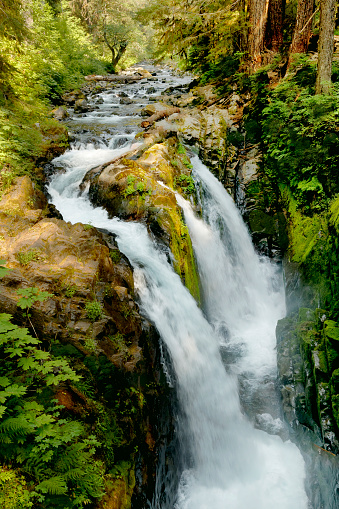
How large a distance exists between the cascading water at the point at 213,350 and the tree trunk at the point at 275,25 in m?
7.77

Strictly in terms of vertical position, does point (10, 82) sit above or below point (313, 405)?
above

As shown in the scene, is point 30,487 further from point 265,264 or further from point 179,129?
point 179,129

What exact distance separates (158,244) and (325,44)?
6.76 metres

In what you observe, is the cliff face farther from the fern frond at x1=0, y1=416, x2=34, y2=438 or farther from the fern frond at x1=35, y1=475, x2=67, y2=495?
the fern frond at x1=0, y1=416, x2=34, y2=438

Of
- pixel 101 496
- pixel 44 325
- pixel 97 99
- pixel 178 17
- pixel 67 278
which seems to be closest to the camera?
pixel 101 496

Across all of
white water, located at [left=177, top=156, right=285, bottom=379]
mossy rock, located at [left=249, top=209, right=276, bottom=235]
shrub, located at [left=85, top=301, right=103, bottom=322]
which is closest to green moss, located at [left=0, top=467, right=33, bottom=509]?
shrub, located at [left=85, top=301, right=103, bottom=322]

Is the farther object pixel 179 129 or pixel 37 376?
pixel 179 129

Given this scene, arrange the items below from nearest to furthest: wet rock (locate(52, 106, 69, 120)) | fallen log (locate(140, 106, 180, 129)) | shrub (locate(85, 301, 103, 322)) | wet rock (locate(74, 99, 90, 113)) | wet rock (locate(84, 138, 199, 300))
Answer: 1. shrub (locate(85, 301, 103, 322))
2. wet rock (locate(84, 138, 199, 300))
3. fallen log (locate(140, 106, 180, 129))
4. wet rock (locate(52, 106, 69, 120))
5. wet rock (locate(74, 99, 90, 113))

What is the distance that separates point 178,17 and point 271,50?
3873mm

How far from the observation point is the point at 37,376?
306 centimetres

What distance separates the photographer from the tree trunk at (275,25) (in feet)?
38.5

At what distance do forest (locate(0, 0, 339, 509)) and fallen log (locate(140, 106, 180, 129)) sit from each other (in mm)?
103

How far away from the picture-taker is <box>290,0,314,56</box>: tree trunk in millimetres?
10039

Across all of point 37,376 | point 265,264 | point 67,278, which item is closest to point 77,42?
point 265,264
